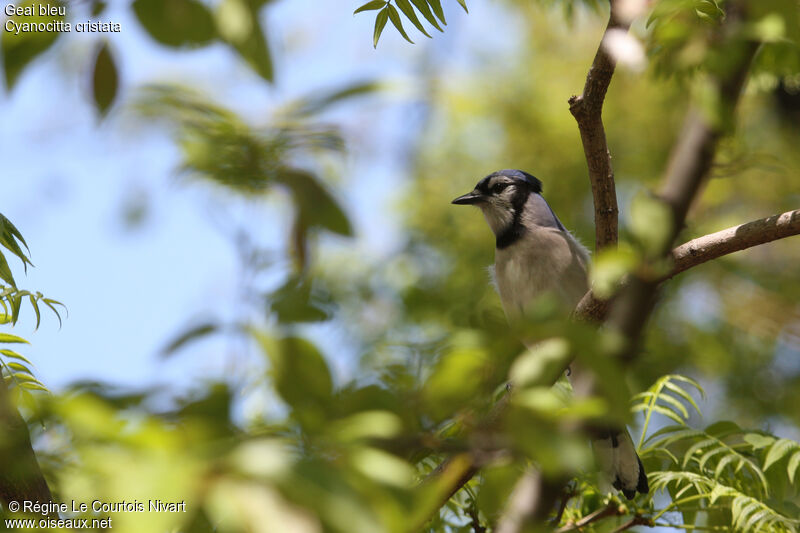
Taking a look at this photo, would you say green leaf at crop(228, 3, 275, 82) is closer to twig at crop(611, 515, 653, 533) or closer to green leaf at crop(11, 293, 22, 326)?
green leaf at crop(11, 293, 22, 326)

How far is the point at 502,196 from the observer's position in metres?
3.75

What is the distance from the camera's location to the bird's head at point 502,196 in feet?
12.0

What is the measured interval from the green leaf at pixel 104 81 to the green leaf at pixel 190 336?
218mm

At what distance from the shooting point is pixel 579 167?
6.02 metres

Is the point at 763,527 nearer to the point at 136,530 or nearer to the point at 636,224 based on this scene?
the point at 636,224

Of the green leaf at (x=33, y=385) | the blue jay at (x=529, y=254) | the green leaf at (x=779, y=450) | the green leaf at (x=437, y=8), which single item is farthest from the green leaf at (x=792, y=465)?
the green leaf at (x=33, y=385)

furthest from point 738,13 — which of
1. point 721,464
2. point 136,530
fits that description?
point 721,464

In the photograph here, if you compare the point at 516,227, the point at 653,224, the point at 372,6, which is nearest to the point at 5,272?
the point at 372,6

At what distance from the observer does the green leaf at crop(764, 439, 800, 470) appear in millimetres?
1854

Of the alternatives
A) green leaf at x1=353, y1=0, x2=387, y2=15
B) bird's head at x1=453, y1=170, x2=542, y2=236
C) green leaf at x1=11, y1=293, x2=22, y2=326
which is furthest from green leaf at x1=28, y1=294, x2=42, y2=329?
bird's head at x1=453, y1=170, x2=542, y2=236

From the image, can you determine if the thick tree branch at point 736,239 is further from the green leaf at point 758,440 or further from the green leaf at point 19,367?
the green leaf at point 19,367

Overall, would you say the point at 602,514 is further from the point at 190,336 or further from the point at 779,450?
the point at 190,336

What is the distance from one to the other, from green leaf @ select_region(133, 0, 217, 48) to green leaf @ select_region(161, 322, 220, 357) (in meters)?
0.23

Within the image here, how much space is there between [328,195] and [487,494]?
555 millimetres
